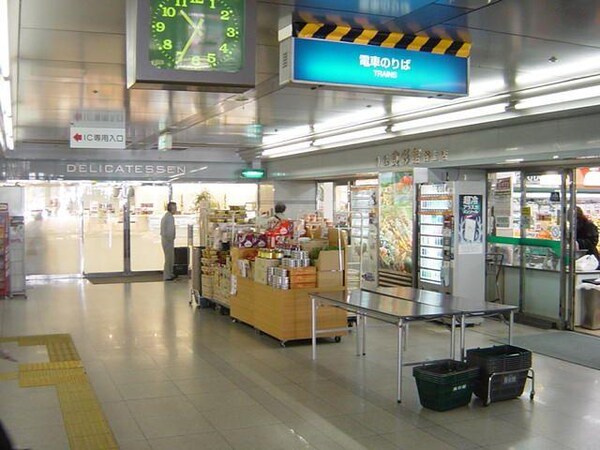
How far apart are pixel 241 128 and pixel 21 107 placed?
12.6 feet

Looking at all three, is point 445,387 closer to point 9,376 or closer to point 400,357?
point 400,357

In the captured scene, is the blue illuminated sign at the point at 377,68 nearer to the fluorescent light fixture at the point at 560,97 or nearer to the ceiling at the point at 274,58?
the ceiling at the point at 274,58

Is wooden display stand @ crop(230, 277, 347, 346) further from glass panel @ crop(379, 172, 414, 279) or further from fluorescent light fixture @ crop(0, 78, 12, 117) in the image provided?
fluorescent light fixture @ crop(0, 78, 12, 117)

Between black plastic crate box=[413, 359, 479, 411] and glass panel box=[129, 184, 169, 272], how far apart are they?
11728 millimetres

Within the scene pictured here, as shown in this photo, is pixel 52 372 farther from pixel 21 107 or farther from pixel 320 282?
pixel 21 107

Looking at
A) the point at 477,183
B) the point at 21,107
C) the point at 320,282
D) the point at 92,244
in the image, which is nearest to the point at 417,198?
the point at 477,183

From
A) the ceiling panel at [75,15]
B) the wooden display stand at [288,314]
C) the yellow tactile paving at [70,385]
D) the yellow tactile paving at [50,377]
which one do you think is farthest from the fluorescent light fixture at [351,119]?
the yellow tactile paving at [50,377]

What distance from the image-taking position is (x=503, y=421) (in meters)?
5.47

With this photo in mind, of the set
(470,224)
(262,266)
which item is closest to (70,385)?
(262,266)

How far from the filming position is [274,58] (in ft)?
21.6

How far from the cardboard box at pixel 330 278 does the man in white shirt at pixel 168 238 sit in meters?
7.35

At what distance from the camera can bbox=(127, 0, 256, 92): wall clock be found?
160 inches

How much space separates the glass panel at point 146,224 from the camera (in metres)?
16.4

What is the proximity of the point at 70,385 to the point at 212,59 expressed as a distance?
149 inches
